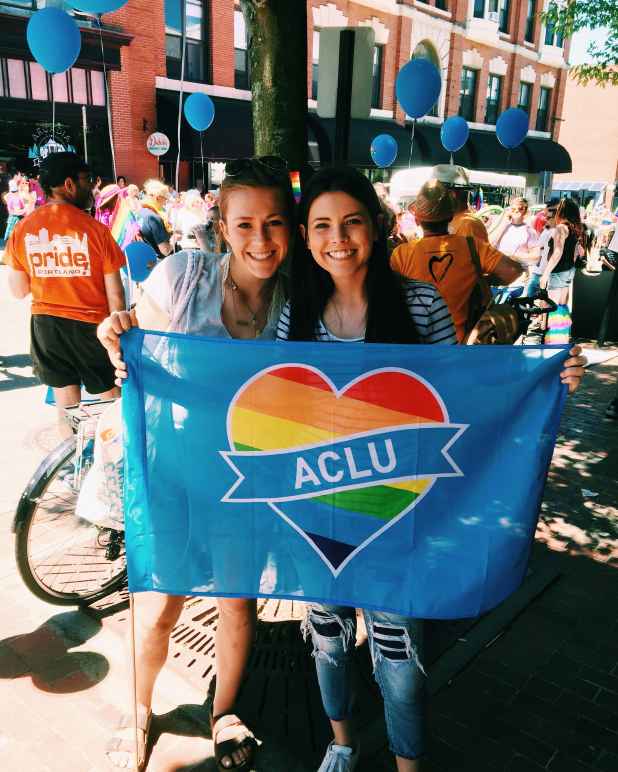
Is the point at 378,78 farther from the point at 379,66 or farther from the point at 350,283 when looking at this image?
the point at 350,283

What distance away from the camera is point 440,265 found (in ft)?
14.1

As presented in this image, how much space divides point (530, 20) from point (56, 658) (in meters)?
34.7

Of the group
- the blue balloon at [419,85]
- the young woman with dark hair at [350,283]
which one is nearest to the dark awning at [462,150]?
the blue balloon at [419,85]

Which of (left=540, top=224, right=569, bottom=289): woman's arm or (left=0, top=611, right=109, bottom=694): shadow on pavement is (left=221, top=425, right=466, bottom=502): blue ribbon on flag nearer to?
(left=0, top=611, right=109, bottom=694): shadow on pavement

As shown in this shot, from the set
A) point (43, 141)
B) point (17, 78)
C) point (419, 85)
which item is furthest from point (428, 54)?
point (43, 141)

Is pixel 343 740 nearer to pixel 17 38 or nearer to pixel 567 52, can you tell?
pixel 17 38

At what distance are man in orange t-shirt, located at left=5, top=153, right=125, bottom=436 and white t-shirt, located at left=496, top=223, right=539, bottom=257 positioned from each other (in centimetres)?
807

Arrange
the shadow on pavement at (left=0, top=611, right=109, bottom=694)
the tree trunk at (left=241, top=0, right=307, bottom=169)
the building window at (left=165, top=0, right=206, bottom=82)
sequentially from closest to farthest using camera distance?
the shadow on pavement at (left=0, top=611, right=109, bottom=694) < the tree trunk at (left=241, top=0, right=307, bottom=169) < the building window at (left=165, top=0, right=206, bottom=82)

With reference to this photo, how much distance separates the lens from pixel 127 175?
59.2 feet

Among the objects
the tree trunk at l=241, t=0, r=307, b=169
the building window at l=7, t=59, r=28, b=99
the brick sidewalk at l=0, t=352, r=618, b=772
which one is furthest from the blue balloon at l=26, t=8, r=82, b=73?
the building window at l=7, t=59, r=28, b=99

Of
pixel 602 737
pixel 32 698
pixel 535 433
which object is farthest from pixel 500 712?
pixel 32 698

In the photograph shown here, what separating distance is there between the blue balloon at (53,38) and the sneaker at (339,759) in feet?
24.7

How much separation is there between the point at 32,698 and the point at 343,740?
4.52 feet

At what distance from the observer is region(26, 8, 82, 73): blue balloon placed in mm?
7059
